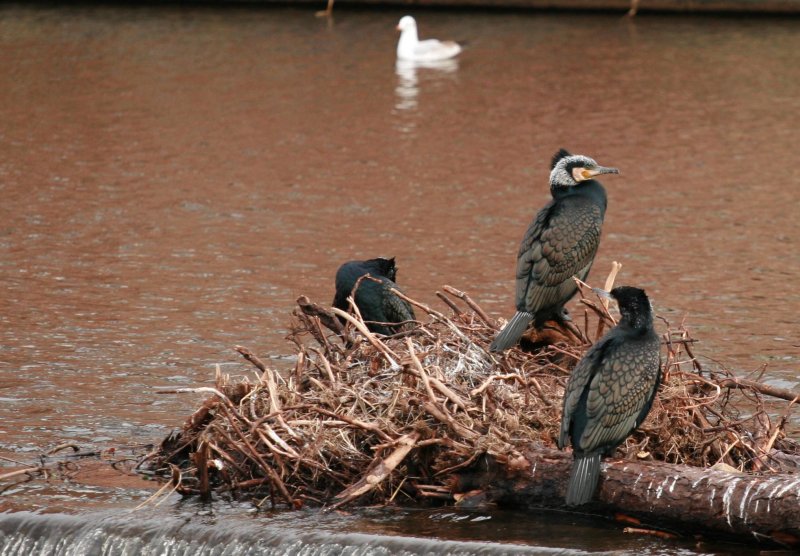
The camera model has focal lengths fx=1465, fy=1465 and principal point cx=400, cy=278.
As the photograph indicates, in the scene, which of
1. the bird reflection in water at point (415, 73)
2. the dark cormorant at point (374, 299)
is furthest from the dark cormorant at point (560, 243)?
the bird reflection in water at point (415, 73)

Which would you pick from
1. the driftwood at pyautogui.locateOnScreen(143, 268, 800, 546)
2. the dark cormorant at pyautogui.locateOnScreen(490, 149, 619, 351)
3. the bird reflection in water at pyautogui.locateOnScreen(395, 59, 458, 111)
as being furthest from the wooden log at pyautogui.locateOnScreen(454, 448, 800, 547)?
the bird reflection in water at pyautogui.locateOnScreen(395, 59, 458, 111)

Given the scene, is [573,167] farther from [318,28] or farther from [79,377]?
[318,28]

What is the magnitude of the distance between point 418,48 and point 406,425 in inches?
564

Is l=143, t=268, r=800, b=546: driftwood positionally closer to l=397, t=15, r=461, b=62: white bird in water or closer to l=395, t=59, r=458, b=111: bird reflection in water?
l=395, t=59, r=458, b=111: bird reflection in water

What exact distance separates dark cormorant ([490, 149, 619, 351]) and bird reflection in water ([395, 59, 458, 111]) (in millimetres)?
10620

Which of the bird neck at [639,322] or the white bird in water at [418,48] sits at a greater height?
the bird neck at [639,322]

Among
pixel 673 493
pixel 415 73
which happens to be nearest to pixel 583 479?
pixel 673 493

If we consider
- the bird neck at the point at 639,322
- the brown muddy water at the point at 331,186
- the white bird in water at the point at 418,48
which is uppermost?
the bird neck at the point at 639,322

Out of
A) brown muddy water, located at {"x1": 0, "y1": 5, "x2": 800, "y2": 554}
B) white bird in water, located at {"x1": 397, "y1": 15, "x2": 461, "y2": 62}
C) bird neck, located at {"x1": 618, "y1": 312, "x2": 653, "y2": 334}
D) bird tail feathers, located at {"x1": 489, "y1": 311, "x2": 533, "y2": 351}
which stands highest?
bird neck, located at {"x1": 618, "y1": 312, "x2": 653, "y2": 334}

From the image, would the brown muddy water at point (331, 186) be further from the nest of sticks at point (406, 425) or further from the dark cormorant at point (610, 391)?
the dark cormorant at point (610, 391)

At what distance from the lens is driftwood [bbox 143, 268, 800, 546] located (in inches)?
250

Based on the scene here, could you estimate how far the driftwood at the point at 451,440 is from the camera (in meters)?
6.34

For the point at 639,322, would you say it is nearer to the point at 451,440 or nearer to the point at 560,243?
the point at 451,440

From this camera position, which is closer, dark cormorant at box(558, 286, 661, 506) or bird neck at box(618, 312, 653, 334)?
dark cormorant at box(558, 286, 661, 506)
